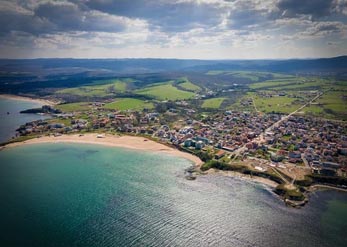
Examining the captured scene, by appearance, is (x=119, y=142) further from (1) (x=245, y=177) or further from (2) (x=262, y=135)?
(2) (x=262, y=135)

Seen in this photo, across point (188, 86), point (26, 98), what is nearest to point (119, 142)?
point (26, 98)

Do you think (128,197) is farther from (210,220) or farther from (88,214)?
(210,220)

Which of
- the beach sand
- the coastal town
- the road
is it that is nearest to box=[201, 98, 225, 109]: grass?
the coastal town

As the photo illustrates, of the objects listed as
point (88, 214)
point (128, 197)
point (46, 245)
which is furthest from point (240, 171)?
point (46, 245)

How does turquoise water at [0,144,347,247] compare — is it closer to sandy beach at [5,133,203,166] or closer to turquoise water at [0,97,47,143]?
sandy beach at [5,133,203,166]

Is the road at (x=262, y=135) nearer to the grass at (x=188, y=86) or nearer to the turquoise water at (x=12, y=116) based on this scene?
the turquoise water at (x=12, y=116)

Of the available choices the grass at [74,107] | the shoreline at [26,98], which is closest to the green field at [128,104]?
the grass at [74,107]
